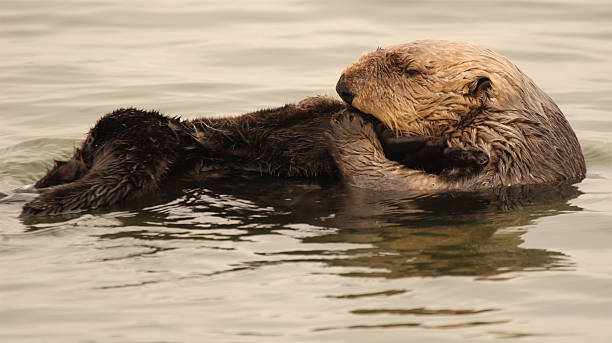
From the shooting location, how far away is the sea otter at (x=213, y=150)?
5.68 m

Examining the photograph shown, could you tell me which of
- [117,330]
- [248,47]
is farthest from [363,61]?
[248,47]

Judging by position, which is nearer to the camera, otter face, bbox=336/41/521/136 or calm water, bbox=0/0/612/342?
calm water, bbox=0/0/612/342

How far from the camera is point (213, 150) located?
600cm

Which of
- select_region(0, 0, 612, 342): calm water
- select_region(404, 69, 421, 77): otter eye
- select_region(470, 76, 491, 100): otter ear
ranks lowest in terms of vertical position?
select_region(0, 0, 612, 342): calm water

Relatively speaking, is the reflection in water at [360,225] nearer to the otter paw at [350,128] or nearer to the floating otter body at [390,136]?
the floating otter body at [390,136]

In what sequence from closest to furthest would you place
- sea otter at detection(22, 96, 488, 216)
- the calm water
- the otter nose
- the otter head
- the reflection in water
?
the calm water
the reflection in water
sea otter at detection(22, 96, 488, 216)
the otter head
the otter nose

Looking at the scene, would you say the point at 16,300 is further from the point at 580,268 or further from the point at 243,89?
the point at 243,89

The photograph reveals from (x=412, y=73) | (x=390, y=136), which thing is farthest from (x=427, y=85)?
(x=390, y=136)

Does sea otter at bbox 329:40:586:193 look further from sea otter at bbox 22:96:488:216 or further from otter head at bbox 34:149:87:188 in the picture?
otter head at bbox 34:149:87:188

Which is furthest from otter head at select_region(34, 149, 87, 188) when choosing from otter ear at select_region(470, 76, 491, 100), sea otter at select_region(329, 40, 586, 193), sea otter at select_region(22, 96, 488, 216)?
otter ear at select_region(470, 76, 491, 100)

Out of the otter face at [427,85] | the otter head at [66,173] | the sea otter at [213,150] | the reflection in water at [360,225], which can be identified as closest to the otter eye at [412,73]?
the otter face at [427,85]

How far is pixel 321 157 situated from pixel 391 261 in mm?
1250

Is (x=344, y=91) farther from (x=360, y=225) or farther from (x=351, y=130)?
(x=360, y=225)

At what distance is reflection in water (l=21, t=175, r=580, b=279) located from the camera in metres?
4.92
